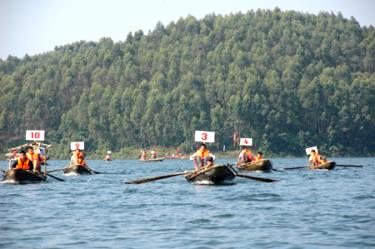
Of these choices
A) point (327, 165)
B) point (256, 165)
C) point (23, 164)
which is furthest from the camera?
point (327, 165)

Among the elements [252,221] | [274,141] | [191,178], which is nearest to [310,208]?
[252,221]

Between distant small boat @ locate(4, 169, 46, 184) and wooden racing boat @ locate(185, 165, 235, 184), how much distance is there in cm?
1034

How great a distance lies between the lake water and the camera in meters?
26.0

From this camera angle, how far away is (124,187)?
4925 centimetres

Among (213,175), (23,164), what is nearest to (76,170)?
(23,164)

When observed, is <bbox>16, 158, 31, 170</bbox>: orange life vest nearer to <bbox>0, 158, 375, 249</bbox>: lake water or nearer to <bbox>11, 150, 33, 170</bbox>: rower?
<bbox>11, 150, 33, 170</bbox>: rower

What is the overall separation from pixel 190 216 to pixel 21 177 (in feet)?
70.3

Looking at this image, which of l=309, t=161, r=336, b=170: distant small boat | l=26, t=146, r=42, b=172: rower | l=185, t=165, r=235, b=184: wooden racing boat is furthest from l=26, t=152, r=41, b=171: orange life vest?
l=309, t=161, r=336, b=170: distant small boat

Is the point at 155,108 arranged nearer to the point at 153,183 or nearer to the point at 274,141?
the point at 274,141

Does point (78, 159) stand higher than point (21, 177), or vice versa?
point (78, 159)

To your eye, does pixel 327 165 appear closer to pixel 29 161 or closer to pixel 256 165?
pixel 256 165

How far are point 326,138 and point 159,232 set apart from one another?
6158 inches

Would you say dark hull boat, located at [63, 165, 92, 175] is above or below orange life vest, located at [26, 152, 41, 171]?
below

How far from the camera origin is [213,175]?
152 ft
